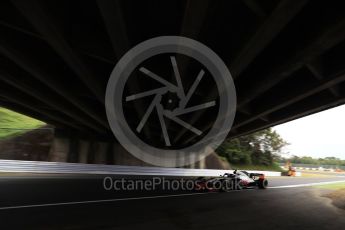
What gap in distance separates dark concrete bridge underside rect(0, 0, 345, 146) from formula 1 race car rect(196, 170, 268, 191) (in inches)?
217

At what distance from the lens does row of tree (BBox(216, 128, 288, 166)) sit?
196 feet

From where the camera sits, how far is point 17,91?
645 inches

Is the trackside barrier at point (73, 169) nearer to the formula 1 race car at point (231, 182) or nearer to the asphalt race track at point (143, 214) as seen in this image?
the formula 1 race car at point (231, 182)

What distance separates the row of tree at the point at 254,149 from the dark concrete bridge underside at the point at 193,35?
4724 centimetres

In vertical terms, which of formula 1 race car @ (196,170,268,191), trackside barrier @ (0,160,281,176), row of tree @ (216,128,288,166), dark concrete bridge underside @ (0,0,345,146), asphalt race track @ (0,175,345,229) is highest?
row of tree @ (216,128,288,166)

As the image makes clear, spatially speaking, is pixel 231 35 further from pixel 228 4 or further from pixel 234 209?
pixel 234 209

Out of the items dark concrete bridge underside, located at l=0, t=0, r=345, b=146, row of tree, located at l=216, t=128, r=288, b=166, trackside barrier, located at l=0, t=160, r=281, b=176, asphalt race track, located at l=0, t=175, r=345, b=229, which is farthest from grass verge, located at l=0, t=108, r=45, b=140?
row of tree, located at l=216, t=128, r=288, b=166

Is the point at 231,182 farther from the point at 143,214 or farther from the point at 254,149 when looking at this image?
the point at 254,149

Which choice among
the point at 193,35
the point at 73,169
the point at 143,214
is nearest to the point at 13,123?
the point at 73,169

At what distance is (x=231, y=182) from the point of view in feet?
60.4

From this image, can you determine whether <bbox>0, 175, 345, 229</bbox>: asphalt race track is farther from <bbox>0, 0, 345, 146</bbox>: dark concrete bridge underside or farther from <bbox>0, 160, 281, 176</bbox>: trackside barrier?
<bbox>0, 160, 281, 176</bbox>: trackside barrier

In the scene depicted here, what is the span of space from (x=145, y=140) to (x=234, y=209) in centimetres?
1905

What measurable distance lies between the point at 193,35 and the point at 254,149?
58456 millimetres

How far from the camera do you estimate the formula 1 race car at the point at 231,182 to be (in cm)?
1703
